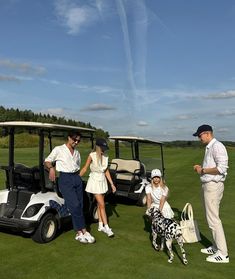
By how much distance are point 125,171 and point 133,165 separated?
0.27 metres

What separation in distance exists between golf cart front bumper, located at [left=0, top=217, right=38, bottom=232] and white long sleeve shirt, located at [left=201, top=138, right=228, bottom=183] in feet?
8.98

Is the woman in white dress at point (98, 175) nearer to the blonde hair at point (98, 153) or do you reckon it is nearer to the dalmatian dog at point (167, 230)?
the blonde hair at point (98, 153)

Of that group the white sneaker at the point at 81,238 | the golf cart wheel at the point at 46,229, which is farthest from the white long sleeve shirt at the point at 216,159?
the golf cart wheel at the point at 46,229

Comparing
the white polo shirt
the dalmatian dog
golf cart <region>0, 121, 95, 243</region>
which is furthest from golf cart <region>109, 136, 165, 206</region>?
the dalmatian dog

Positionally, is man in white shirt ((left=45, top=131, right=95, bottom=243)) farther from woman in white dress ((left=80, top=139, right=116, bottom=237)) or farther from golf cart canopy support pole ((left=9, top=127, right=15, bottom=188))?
golf cart canopy support pole ((left=9, top=127, right=15, bottom=188))

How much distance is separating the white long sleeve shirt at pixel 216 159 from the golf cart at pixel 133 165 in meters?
4.81

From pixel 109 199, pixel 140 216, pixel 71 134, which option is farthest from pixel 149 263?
pixel 109 199

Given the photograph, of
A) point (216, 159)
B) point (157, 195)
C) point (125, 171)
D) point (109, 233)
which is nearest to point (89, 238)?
point (109, 233)

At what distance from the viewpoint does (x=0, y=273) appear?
5.34 metres

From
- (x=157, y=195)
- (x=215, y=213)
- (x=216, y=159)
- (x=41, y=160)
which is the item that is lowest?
(x=215, y=213)

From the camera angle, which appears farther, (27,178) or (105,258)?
(27,178)

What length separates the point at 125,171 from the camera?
36.2ft

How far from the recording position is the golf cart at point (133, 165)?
1070 centimetres

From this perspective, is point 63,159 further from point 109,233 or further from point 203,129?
point 203,129
